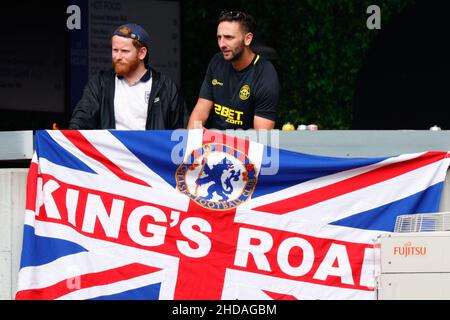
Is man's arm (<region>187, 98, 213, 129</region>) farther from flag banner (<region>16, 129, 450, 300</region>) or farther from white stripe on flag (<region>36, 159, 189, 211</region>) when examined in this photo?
white stripe on flag (<region>36, 159, 189, 211</region>)

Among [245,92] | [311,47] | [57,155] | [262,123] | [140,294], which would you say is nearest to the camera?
[140,294]

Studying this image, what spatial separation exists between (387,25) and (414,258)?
23.5 feet

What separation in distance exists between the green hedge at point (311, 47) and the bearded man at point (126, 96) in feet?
17.8

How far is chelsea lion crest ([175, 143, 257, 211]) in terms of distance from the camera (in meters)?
9.38

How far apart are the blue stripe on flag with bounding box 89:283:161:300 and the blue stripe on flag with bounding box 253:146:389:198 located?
1.01m

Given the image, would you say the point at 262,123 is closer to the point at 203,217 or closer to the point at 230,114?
the point at 230,114

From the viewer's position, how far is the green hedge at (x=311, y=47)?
15.4 m

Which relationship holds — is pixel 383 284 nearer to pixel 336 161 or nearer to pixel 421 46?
pixel 336 161

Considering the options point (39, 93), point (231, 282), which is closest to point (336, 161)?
point (231, 282)

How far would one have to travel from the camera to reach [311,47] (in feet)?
50.4

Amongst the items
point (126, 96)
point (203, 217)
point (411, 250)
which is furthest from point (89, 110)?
point (411, 250)

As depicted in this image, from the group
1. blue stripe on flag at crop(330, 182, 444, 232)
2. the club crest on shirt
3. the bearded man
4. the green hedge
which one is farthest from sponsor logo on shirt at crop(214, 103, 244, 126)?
the green hedge

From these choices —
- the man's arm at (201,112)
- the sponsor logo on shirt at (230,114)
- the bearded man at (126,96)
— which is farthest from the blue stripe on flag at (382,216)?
the bearded man at (126,96)

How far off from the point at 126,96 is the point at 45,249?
1.35m
